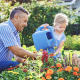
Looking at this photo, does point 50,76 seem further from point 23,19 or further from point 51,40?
point 51,40

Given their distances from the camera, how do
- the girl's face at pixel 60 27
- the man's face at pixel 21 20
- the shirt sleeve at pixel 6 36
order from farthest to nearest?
the girl's face at pixel 60 27, the man's face at pixel 21 20, the shirt sleeve at pixel 6 36

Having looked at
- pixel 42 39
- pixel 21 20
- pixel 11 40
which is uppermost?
pixel 21 20

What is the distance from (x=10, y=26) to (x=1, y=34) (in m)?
0.27

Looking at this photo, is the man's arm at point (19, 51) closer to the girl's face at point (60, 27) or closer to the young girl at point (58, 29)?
the young girl at point (58, 29)

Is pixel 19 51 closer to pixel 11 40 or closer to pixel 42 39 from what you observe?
pixel 11 40

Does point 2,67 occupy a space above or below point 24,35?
above

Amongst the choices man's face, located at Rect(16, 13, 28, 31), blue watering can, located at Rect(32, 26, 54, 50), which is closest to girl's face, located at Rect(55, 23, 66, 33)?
blue watering can, located at Rect(32, 26, 54, 50)

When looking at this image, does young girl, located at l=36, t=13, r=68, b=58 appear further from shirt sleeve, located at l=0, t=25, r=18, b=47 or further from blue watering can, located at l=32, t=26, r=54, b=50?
shirt sleeve, located at l=0, t=25, r=18, b=47

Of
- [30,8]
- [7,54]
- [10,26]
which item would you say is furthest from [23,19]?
[30,8]

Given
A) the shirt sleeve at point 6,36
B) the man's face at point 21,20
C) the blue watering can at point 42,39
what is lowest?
the blue watering can at point 42,39

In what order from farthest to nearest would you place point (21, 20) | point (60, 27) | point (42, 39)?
point (60, 27)
point (42, 39)
point (21, 20)

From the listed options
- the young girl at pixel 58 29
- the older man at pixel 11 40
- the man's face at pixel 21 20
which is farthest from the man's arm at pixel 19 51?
the young girl at pixel 58 29

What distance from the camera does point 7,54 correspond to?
7.72 feet

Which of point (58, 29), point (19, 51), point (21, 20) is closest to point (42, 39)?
point (58, 29)
